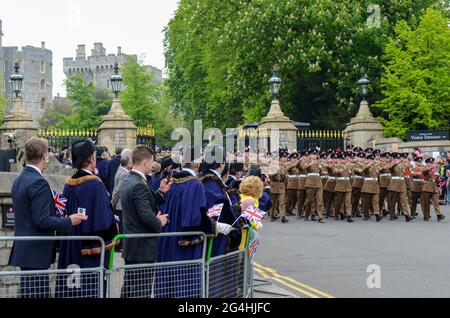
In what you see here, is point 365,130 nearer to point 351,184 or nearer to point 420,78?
point 420,78

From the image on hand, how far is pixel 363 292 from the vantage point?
10.1 meters

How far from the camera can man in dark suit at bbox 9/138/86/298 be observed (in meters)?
7.06

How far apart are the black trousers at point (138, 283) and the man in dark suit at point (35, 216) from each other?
731 mm

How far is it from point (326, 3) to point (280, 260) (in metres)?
23.2

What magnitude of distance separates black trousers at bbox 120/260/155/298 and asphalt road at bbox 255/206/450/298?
11.2ft

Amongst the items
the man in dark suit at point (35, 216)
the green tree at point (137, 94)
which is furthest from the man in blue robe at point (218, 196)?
the green tree at point (137, 94)

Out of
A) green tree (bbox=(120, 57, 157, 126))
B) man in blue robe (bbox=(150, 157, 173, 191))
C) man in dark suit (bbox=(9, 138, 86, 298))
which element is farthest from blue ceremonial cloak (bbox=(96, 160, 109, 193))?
green tree (bbox=(120, 57, 157, 126))

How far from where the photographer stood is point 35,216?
279 inches

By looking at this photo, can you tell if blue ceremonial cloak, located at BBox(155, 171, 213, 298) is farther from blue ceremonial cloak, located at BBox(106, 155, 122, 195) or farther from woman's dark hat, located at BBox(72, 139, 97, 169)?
blue ceremonial cloak, located at BBox(106, 155, 122, 195)

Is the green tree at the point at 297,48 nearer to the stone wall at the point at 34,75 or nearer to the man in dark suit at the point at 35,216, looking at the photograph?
the man in dark suit at the point at 35,216

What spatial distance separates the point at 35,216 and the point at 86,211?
560 millimetres

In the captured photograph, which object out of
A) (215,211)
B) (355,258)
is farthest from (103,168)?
(215,211)

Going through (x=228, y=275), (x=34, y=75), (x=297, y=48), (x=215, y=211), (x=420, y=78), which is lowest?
(x=228, y=275)

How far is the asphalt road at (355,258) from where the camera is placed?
1054 centimetres
